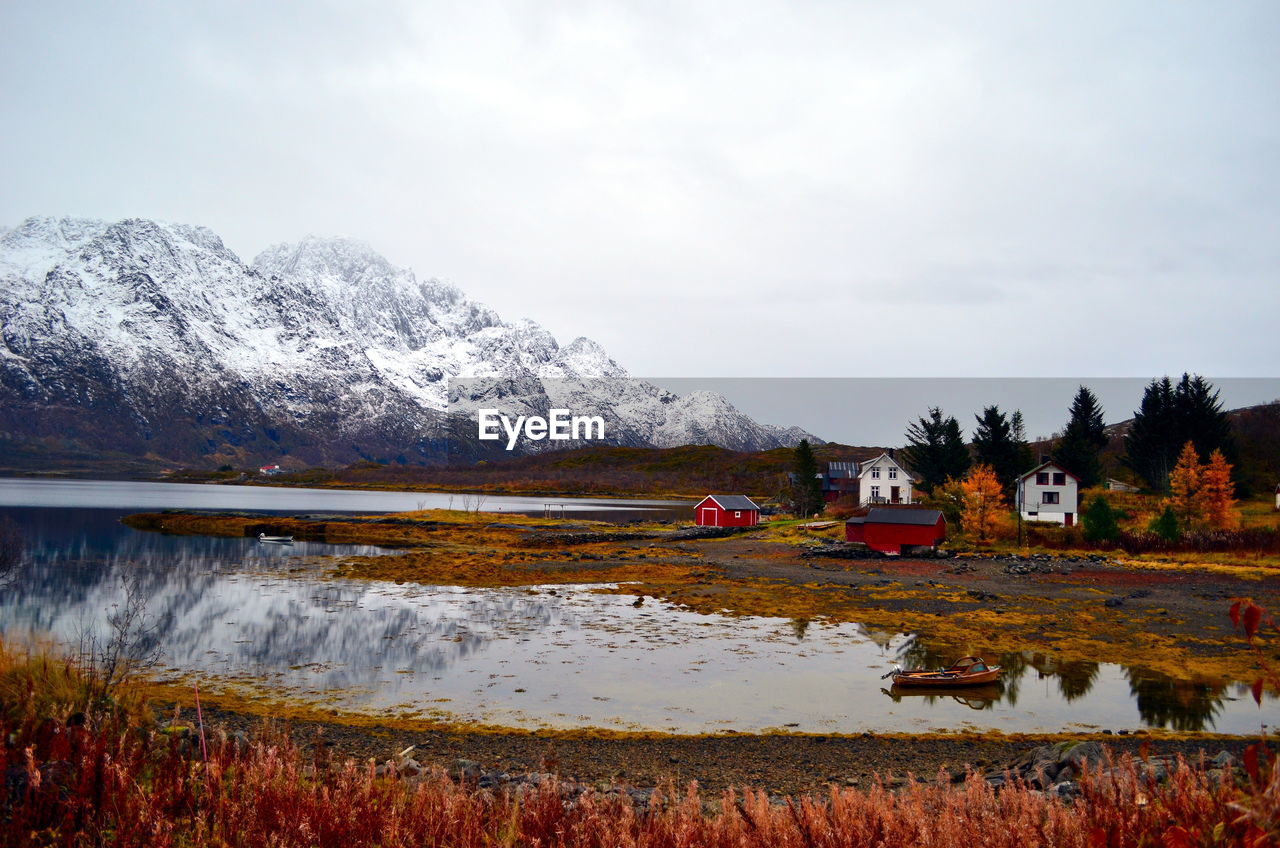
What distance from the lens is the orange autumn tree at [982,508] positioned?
2564 inches

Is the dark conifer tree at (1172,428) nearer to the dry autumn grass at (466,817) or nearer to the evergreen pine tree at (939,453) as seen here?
the evergreen pine tree at (939,453)

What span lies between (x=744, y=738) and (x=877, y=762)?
322 centimetres

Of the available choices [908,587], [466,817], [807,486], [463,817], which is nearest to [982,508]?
[908,587]

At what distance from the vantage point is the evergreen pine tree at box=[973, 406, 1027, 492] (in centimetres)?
8156

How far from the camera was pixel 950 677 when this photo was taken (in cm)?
2348

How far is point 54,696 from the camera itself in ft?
35.5

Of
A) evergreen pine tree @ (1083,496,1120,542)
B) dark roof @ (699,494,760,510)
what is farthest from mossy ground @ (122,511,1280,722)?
dark roof @ (699,494,760,510)

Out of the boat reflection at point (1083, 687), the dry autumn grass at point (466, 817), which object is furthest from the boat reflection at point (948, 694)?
the dry autumn grass at point (466, 817)

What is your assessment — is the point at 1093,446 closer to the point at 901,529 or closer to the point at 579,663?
the point at 901,529

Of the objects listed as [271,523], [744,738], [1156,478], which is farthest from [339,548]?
[1156,478]

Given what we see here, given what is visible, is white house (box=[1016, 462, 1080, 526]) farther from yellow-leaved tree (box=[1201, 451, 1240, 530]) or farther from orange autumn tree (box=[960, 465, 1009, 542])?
yellow-leaved tree (box=[1201, 451, 1240, 530])

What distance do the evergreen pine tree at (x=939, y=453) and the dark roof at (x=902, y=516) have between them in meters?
23.5

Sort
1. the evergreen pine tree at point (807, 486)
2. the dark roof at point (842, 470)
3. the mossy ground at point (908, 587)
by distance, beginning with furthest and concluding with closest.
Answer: the dark roof at point (842, 470)
the evergreen pine tree at point (807, 486)
the mossy ground at point (908, 587)

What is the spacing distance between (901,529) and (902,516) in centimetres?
A: 127
